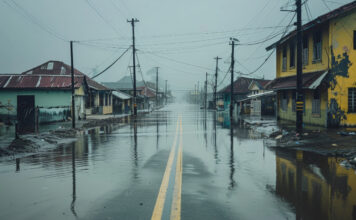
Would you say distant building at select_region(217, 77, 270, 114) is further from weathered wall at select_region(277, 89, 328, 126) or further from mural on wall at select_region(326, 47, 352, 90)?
mural on wall at select_region(326, 47, 352, 90)

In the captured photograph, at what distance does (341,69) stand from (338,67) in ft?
0.78

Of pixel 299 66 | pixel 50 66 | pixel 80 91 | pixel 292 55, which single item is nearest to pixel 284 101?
pixel 292 55

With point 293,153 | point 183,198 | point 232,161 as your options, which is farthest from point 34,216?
point 293,153

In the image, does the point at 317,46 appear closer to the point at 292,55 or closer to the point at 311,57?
the point at 311,57

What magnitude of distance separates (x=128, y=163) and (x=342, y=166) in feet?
21.4

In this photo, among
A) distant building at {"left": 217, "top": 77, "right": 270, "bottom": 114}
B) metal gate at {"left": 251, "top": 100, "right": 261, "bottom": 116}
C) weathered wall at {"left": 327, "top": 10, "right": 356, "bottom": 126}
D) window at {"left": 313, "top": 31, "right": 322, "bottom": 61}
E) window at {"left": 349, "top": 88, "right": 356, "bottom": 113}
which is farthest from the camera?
distant building at {"left": 217, "top": 77, "right": 270, "bottom": 114}

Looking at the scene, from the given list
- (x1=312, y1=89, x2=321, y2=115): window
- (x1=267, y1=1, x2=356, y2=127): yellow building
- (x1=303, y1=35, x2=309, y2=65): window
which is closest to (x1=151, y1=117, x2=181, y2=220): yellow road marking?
(x1=267, y1=1, x2=356, y2=127): yellow building

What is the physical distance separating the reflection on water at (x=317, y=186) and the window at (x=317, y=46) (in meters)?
13.5

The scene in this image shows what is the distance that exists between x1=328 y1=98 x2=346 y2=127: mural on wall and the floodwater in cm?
1033

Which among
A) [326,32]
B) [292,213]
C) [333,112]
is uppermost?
[326,32]

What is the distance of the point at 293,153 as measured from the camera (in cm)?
1124

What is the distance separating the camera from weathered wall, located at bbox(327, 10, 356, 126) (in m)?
19.1

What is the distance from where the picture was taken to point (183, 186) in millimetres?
6617

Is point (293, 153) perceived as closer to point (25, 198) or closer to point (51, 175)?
point (51, 175)
